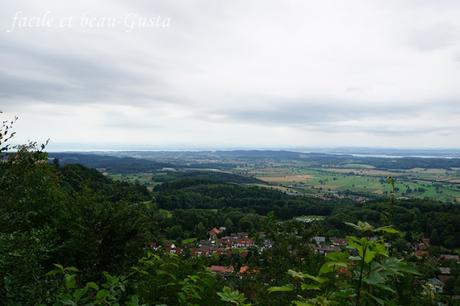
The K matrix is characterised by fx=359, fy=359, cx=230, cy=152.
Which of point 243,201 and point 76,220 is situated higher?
point 76,220

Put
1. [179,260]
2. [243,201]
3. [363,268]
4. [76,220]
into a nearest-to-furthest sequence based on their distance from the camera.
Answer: [363,268] → [179,260] → [76,220] → [243,201]

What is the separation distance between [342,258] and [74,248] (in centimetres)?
1069

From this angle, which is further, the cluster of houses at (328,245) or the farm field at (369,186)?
the farm field at (369,186)

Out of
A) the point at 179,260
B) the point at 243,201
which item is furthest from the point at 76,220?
the point at 243,201

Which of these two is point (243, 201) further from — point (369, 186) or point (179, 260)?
point (179, 260)

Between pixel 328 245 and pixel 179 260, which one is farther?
pixel 328 245

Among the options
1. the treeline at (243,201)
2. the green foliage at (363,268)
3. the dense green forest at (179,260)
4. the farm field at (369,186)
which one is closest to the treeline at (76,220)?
the dense green forest at (179,260)

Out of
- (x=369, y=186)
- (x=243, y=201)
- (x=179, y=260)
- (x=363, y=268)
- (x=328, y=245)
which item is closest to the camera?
(x=363, y=268)

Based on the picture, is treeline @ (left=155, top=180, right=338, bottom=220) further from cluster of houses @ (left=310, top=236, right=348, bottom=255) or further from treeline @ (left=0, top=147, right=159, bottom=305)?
cluster of houses @ (left=310, top=236, right=348, bottom=255)

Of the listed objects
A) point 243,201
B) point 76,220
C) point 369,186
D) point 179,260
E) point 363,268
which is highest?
point 363,268

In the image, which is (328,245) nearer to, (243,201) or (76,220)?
(76,220)

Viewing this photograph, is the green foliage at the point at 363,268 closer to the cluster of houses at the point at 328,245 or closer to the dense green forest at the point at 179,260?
the dense green forest at the point at 179,260

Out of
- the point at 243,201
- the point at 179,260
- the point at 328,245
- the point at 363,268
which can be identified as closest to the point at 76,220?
the point at 179,260

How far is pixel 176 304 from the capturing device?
435 centimetres
